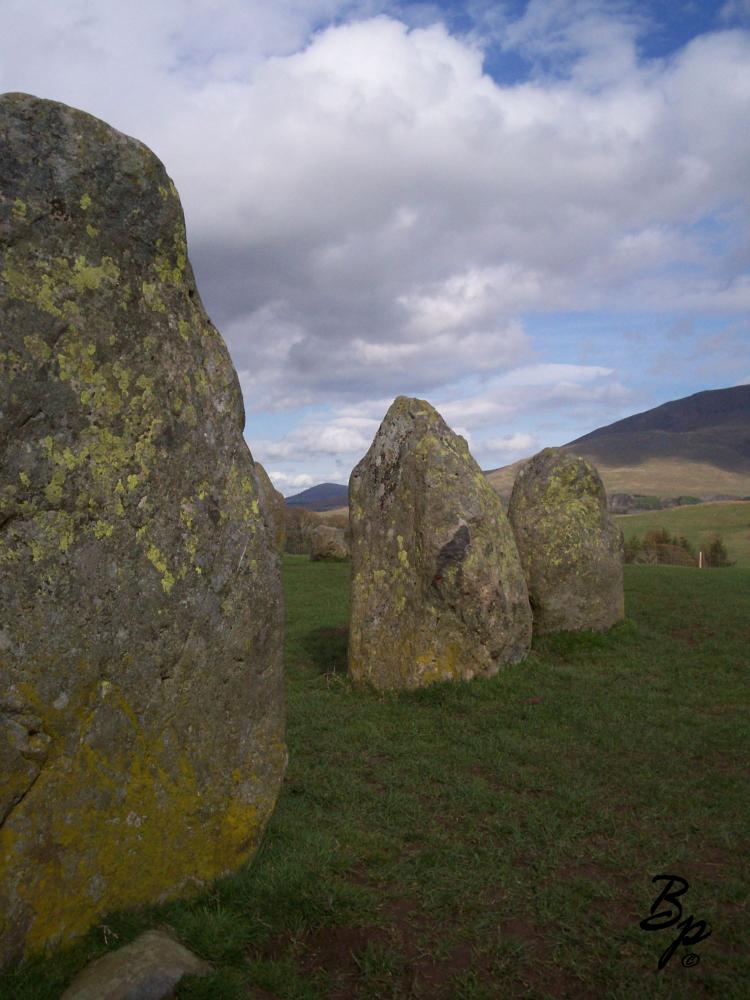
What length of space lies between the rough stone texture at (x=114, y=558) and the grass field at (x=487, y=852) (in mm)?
475

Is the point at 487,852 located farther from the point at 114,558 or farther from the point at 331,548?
the point at 331,548

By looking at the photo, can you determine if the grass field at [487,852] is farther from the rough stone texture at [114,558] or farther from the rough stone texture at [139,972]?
the rough stone texture at [114,558]

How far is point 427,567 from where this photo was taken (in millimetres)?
10320

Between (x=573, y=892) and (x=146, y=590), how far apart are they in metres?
3.31

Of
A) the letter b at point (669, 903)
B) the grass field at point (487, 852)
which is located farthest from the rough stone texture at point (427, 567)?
the letter b at point (669, 903)

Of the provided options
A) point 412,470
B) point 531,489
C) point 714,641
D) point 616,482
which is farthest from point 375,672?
point 616,482

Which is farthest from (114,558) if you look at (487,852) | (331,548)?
(331,548)

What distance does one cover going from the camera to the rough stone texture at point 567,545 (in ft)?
44.3

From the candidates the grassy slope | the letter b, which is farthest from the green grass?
the grassy slope

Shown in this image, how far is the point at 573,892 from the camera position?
16.9ft

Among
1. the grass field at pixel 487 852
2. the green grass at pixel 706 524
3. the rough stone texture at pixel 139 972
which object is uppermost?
the rough stone texture at pixel 139 972

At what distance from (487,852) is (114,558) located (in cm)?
338

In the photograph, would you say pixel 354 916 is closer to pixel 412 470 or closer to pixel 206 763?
pixel 206 763

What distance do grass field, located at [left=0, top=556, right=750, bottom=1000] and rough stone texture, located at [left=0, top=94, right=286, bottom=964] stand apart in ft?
1.56
